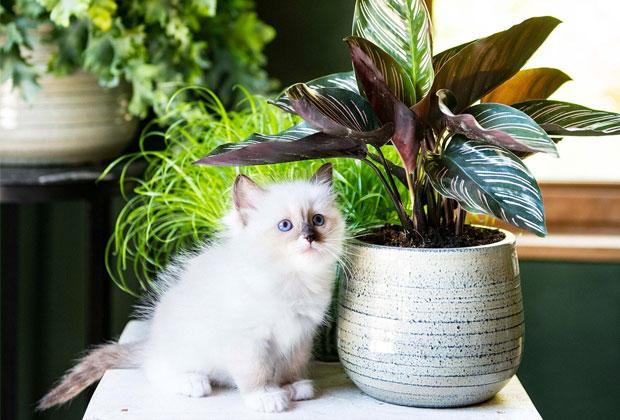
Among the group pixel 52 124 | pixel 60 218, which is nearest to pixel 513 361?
pixel 52 124

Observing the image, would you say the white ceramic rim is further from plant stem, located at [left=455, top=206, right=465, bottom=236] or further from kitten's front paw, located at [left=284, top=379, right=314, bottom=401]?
kitten's front paw, located at [left=284, top=379, right=314, bottom=401]

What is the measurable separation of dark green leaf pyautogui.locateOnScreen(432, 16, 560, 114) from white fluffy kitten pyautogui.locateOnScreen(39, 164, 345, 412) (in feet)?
0.68

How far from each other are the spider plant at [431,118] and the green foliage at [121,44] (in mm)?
632

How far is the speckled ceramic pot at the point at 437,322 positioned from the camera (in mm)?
940

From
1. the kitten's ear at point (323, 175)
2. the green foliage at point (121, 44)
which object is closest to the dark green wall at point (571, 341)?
the green foliage at point (121, 44)

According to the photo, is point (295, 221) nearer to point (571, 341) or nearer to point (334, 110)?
point (334, 110)

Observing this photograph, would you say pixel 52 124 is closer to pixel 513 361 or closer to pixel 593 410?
pixel 513 361

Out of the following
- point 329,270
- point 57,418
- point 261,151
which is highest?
point 261,151

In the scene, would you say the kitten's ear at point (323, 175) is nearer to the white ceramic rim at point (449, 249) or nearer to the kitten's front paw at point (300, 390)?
the white ceramic rim at point (449, 249)

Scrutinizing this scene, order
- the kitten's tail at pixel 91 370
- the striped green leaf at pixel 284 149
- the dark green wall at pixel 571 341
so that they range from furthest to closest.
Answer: the dark green wall at pixel 571 341 < the kitten's tail at pixel 91 370 < the striped green leaf at pixel 284 149

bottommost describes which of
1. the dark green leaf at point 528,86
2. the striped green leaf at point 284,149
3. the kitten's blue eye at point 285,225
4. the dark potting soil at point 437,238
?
the dark potting soil at point 437,238

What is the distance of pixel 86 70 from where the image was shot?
1.61 metres

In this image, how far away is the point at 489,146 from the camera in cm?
88

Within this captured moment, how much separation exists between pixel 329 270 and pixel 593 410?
48.4 inches
